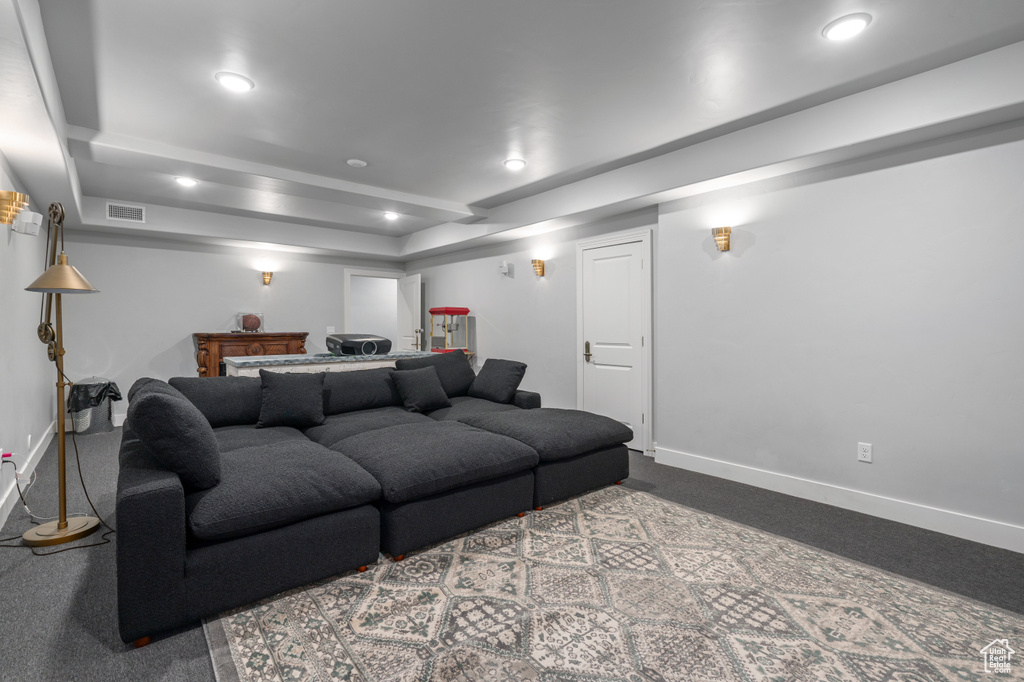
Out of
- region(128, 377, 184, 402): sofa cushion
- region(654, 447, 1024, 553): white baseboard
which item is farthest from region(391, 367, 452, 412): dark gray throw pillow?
region(654, 447, 1024, 553): white baseboard

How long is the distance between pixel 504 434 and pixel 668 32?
248cm

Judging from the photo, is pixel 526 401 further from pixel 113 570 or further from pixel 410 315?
pixel 410 315

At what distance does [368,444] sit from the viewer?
9.65 feet

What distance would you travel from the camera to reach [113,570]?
93.0 inches

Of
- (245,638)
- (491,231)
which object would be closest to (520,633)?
(245,638)

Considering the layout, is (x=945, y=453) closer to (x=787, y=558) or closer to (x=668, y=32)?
(x=787, y=558)

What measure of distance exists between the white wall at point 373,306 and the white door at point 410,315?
7.08ft

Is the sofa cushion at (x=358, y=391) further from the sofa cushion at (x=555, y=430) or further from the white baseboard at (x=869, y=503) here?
the white baseboard at (x=869, y=503)

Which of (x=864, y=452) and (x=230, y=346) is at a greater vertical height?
(x=230, y=346)

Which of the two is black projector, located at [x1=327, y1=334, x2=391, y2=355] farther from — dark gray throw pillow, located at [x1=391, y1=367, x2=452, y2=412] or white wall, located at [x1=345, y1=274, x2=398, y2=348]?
white wall, located at [x1=345, y1=274, x2=398, y2=348]

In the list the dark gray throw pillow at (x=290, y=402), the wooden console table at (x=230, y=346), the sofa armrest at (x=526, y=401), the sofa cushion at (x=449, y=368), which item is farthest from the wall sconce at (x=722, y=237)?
the wooden console table at (x=230, y=346)

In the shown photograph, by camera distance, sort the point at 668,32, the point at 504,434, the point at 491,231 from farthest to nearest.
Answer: the point at 491,231
the point at 504,434
the point at 668,32

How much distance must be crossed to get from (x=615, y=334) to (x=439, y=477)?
2.82m

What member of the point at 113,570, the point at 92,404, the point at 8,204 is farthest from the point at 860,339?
the point at 92,404
